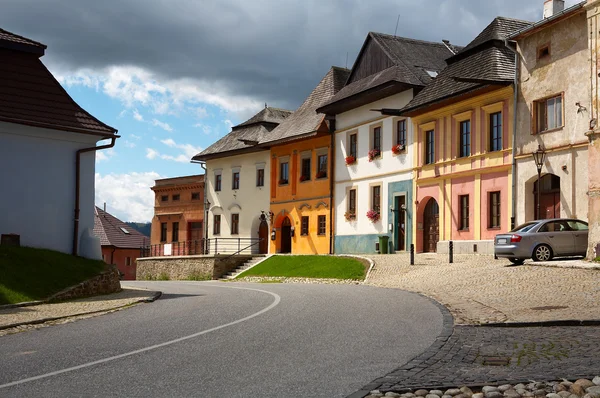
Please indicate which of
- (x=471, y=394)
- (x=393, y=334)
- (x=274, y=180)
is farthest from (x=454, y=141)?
(x=471, y=394)

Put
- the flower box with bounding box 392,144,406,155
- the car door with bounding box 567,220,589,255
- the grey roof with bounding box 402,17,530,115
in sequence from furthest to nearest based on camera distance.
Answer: the flower box with bounding box 392,144,406,155 < the grey roof with bounding box 402,17,530,115 < the car door with bounding box 567,220,589,255

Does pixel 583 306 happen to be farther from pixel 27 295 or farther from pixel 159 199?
pixel 159 199

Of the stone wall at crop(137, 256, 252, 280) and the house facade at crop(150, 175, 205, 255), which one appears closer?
the stone wall at crop(137, 256, 252, 280)

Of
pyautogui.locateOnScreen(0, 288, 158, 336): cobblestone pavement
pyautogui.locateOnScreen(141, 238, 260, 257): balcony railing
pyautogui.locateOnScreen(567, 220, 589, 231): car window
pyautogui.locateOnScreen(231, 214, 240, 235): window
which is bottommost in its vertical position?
pyautogui.locateOnScreen(0, 288, 158, 336): cobblestone pavement

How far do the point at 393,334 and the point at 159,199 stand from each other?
50626 mm

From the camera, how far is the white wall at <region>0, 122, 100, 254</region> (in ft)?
74.3

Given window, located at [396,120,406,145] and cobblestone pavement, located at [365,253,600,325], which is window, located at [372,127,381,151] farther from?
cobblestone pavement, located at [365,253,600,325]

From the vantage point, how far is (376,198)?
133 feet

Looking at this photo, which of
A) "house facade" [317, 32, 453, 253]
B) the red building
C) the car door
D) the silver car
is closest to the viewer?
the silver car

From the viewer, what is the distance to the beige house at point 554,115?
27734 millimetres

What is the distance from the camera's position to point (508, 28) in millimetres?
34000

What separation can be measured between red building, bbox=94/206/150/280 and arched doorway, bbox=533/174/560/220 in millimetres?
42496

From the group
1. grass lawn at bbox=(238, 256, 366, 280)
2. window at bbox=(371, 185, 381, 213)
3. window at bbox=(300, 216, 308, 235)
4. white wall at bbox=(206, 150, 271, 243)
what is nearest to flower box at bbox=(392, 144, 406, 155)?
window at bbox=(371, 185, 381, 213)

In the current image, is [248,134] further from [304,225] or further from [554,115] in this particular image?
[554,115]
